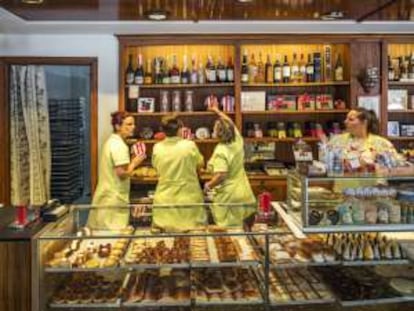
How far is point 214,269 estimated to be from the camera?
10.1 ft

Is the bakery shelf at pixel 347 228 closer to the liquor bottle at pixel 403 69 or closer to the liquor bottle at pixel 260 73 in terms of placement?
the liquor bottle at pixel 260 73

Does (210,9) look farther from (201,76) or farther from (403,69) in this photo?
(403,69)

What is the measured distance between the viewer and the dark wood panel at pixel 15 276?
9.56 ft

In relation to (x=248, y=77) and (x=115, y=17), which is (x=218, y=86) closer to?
(x=248, y=77)

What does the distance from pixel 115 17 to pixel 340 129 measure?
2.53 m

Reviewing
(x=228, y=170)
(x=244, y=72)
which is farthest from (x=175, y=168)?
(x=244, y=72)

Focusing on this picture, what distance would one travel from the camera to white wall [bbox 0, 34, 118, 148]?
5.93 m

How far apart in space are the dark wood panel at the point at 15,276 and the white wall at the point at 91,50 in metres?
3.14

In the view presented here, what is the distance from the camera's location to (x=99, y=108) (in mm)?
5957

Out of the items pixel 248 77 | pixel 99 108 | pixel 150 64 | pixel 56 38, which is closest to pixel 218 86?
pixel 248 77

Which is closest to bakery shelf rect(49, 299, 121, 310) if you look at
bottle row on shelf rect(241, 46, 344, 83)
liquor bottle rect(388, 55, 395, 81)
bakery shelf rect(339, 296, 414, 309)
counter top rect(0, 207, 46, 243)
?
counter top rect(0, 207, 46, 243)

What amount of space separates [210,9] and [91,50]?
165 cm

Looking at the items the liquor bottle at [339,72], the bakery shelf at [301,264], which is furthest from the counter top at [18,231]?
the liquor bottle at [339,72]

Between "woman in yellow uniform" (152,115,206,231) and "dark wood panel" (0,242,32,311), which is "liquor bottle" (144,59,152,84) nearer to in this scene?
"woman in yellow uniform" (152,115,206,231)
